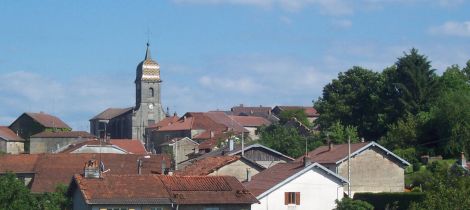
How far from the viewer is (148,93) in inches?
6427

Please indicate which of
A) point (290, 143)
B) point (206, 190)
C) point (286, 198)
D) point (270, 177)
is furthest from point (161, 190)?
point (290, 143)

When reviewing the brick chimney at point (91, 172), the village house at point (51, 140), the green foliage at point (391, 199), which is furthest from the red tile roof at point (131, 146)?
the brick chimney at point (91, 172)

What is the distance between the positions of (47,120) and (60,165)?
57.0 meters

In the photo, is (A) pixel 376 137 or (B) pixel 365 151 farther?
(A) pixel 376 137

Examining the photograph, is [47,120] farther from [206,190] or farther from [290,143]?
[206,190]

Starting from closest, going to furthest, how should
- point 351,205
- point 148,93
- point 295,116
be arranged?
point 351,205 → point 295,116 → point 148,93

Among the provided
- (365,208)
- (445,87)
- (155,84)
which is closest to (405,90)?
(445,87)

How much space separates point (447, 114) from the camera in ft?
252

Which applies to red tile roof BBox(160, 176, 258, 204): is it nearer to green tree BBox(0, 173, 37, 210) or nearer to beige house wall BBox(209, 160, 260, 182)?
green tree BBox(0, 173, 37, 210)

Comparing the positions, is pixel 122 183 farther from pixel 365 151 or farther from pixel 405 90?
pixel 405 90

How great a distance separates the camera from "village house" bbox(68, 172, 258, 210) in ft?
163

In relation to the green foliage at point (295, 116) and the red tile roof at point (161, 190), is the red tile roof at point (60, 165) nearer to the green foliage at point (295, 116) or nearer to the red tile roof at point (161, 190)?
the red tile roof at point (161, 190)

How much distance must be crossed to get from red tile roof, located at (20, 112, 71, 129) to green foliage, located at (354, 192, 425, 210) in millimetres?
73240

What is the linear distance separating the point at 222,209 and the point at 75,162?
90.5 feet
